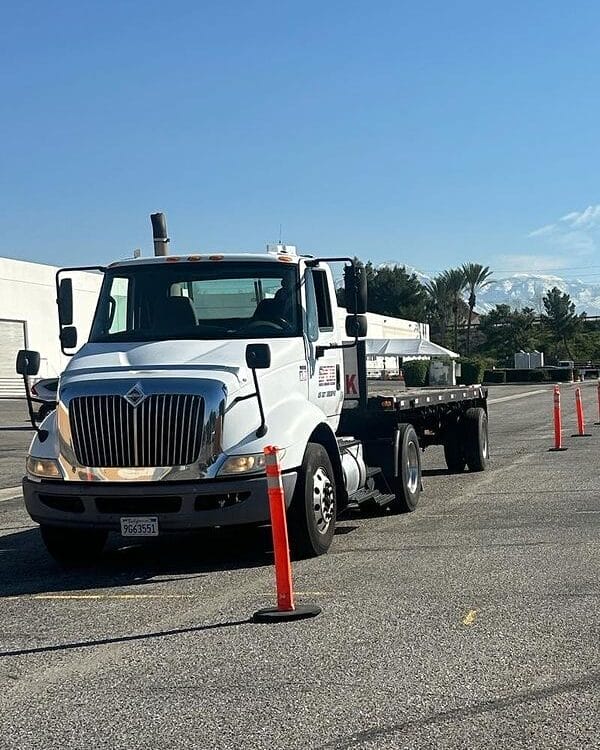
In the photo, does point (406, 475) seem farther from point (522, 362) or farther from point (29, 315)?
point (522, 362)

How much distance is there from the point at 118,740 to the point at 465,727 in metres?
1.60

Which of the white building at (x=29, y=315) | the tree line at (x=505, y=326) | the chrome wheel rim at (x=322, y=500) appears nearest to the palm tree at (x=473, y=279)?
the tree line at (x=505, y=326)

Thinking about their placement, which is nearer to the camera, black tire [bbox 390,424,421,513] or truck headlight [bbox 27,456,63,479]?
truck headlight [bbox 27,456,63,479]

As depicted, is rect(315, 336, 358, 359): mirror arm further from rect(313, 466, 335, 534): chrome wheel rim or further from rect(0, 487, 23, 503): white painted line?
rect(0, 487, 23, 503): white painted line

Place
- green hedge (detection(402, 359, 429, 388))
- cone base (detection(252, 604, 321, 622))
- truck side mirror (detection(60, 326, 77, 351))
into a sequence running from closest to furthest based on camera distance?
cone base (detection(252, 604, 321, 622))
truck side mirror (detection(60, 326, 77, 351))
green hedge (detection(402, 359, 429, 388))

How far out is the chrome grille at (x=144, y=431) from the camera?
8.92 metres

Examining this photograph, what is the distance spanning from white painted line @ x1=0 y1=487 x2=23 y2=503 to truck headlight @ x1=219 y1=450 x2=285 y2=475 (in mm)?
7535

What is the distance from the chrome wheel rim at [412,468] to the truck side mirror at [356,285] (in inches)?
100

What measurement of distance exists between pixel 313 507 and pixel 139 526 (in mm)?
1527

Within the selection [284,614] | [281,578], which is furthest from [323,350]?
[284,614]

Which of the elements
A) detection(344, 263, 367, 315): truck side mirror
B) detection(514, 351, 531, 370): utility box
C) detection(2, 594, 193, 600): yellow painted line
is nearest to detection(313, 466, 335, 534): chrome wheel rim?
detection(2, 594, 193, 600): yellow painted line

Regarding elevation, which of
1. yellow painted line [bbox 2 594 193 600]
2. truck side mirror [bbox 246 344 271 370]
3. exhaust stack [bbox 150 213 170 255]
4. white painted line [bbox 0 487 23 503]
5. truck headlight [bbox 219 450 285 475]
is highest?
exhaust stack [bbox 150 213 170 255]

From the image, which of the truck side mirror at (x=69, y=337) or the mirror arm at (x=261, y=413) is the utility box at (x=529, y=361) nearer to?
the truck side mirror at (x=69, y=337)

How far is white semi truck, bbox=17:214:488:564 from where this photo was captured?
8.93 m
